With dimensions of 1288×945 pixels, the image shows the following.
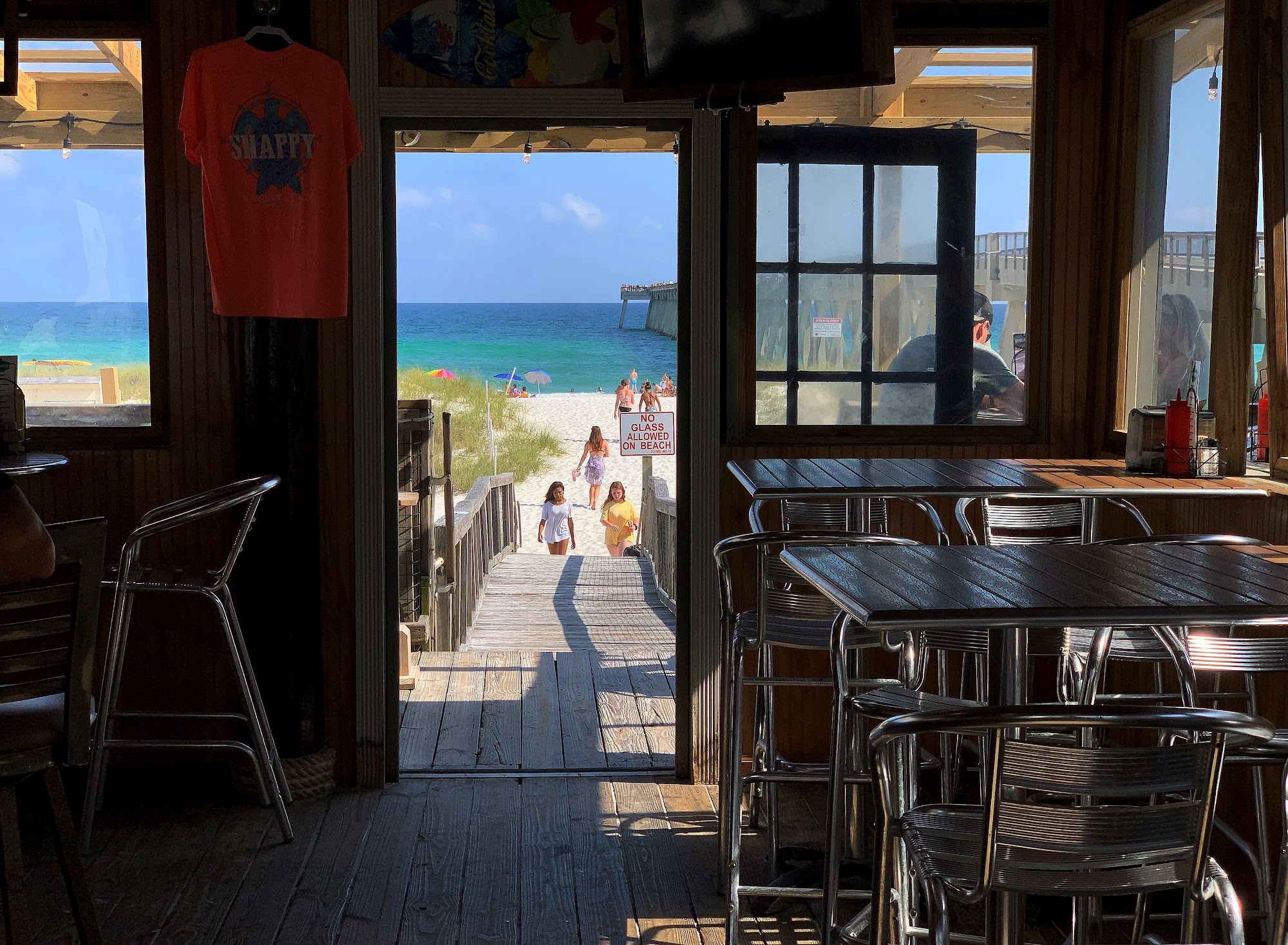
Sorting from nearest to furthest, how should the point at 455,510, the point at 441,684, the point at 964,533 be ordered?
the point at 964,533 < the point at 441,684 < the point at 455,510

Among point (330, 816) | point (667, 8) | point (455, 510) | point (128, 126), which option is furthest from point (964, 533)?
point (455, 510)

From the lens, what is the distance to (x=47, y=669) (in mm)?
2119

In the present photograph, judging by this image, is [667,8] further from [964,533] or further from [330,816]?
[330,816]

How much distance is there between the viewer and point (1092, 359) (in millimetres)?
4066

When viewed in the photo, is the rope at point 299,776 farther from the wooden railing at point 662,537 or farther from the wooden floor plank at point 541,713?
the wooden railing at point 662,537

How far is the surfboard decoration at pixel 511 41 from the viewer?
383 cm

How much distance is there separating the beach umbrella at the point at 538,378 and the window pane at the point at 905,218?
23.4 metres

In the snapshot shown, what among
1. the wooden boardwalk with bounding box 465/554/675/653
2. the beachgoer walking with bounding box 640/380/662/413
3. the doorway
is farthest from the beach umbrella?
the wooden boardwalk with bounding box 465/554/675/653

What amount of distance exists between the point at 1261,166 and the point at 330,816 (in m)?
3.05

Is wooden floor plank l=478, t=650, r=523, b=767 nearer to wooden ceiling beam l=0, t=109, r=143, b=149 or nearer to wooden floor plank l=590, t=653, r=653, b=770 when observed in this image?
wooden floor plank l=590, t=653, r=653, b=770

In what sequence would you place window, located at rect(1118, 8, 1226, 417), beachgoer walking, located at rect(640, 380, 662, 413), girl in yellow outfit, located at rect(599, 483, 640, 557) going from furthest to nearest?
beachgoer walking, located at rect(640, 380, 662, 413) → girl in yellow outfit, located at rect(599, 483, 640, 557) → window, located at rect(1118, 8, 1226, 417)

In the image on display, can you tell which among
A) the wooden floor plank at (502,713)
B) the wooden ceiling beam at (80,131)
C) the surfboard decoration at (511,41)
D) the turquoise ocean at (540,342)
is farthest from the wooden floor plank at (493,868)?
the turquoise ocean at (540,342)

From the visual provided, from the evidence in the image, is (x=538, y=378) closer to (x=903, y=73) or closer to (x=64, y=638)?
(x=903, y=73)

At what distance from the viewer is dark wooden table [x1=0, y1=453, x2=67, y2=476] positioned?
3211 millimetres
